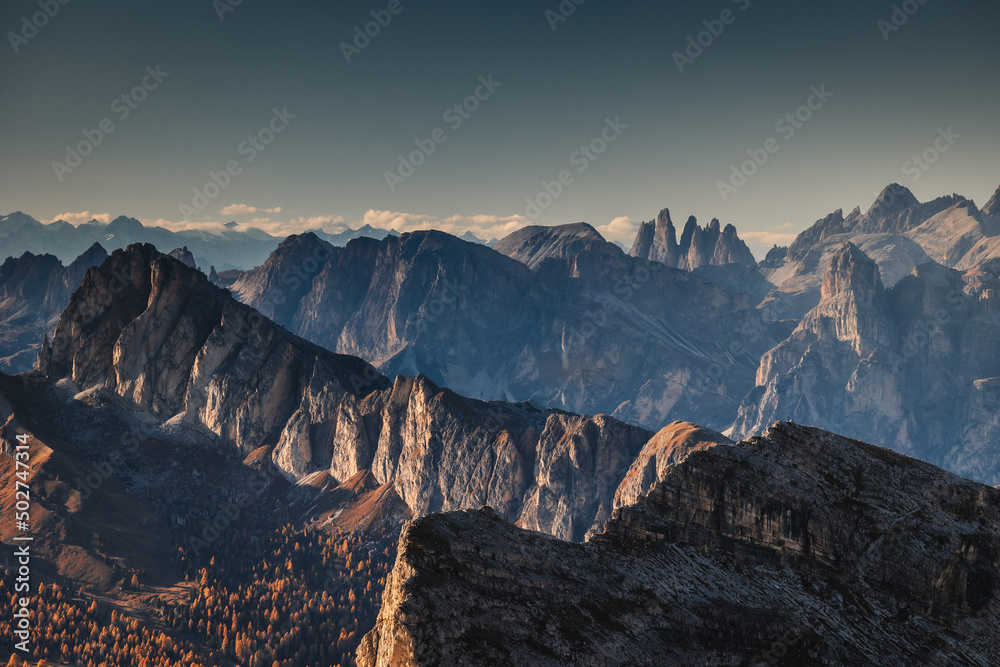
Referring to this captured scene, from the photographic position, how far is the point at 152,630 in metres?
187

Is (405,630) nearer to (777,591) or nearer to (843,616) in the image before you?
(777,591)

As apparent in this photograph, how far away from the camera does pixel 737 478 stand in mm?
46875

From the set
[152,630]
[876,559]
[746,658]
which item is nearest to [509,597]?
[746,658]

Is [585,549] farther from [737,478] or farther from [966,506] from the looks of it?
[966,506]

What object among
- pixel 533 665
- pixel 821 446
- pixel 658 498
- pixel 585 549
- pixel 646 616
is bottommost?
pixel 533 665

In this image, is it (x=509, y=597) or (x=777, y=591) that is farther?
(x=777, y=591)

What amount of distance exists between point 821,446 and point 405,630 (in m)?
34.1

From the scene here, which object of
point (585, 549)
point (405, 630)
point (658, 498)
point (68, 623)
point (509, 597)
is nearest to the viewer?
point (405, 630)

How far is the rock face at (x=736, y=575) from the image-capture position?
3600cm

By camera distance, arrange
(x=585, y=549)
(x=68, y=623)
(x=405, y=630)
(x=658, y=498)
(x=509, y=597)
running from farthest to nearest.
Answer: (x=68, y=623) < (x=658, y=498) < (x=585, y=549) < (x=509, y=597) < (x=405, y=630)

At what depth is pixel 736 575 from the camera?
43.2 meters

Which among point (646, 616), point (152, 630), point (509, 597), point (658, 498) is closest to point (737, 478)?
point (658, 498)

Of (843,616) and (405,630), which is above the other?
(843,616)

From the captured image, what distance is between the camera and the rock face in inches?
1417
